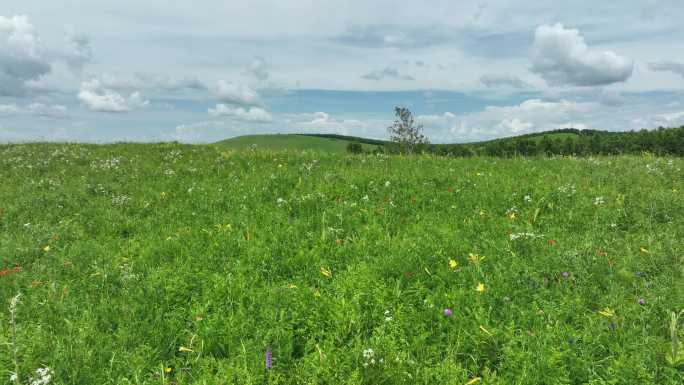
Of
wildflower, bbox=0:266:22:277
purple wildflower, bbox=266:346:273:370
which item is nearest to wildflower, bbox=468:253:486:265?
purple wildflower, bbox=266:346:273:370

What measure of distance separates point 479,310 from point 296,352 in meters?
2.20

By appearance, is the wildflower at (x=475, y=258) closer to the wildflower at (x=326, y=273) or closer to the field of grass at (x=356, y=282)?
the field of grass at (x=356, y=282)

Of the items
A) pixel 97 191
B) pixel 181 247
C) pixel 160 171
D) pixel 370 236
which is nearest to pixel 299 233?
pixel 370 236

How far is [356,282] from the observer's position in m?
5.56

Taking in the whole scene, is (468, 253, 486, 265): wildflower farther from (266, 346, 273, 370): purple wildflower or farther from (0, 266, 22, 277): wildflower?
(0, 266, 22, 277): wildflower

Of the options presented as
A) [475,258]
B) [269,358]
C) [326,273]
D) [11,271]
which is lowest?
[269,358]

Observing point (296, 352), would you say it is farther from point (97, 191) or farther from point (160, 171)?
point (160, 171)

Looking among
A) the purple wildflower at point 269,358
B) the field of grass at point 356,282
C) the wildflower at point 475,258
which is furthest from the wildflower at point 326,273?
the wildflower at point 475,258

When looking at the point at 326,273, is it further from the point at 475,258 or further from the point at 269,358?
the point at 475,258

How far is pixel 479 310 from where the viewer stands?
15.4ft

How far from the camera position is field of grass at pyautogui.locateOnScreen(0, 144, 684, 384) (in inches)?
166

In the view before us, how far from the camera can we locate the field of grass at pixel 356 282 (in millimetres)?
4215

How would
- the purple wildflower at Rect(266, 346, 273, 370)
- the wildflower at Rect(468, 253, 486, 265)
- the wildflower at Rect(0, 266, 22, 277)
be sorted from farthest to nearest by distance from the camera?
the wildflower at Rect(0, 266, 22, 277), the wildflower at Rect(468, 253, 486, 265), the purple wildflower at Rect(266, 346, 273, 370)

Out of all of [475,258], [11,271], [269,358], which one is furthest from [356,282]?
[11,271]
